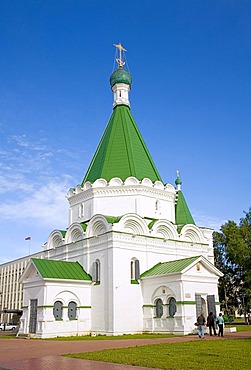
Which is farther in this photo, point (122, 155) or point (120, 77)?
point (120, 77)

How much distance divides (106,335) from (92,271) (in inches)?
152

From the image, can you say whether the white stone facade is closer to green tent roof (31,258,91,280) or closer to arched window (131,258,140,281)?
Answer: arched window (131,258,140,281)

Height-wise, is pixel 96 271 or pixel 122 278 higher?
pixel 96 271

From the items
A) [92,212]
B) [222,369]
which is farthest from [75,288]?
[222,369]

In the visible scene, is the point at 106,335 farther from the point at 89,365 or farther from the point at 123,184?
the point at 89,365

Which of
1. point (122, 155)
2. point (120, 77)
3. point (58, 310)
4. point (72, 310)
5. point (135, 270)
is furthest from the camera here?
point (120, 77)

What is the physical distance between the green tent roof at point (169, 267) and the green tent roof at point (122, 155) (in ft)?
19.8

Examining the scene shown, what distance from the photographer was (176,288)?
70.2ft

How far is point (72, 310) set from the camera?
74.7 feet

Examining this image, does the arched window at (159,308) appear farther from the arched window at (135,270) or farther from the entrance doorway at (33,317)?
the entrance doorway at (33,317)

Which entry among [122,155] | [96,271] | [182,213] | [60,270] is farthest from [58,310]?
[182,213]

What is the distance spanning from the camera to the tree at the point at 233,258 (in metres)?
34.8

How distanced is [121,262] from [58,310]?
427 cm

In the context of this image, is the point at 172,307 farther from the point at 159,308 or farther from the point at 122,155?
the point at 122,155
